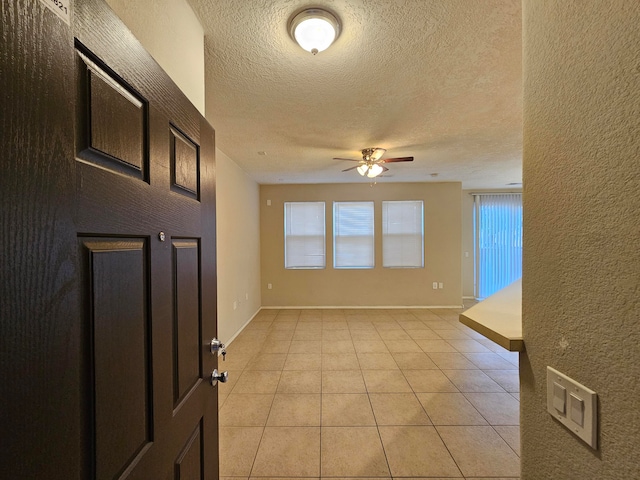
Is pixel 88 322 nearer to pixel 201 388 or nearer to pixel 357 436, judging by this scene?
pixel 201 388

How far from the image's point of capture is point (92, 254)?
1.65 feet

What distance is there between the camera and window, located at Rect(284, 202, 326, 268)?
538 cm

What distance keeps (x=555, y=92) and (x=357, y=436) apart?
2.16 metres

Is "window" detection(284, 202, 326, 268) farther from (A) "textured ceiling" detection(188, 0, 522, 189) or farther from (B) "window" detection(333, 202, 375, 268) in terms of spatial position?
(A) "textured ceiling" detection(188, 0, 522, 189)

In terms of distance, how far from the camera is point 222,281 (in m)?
3.30

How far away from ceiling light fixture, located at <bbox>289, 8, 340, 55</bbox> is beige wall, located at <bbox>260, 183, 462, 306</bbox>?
399 cm

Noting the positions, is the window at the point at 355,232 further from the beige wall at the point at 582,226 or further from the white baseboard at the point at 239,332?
the beige wall at the point at 582,226

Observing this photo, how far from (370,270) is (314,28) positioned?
4508 mm

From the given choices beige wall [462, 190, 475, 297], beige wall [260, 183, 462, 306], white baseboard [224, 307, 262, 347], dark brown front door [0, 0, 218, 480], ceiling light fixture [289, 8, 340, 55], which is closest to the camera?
dark brown front door [0, 0, 218, 480]

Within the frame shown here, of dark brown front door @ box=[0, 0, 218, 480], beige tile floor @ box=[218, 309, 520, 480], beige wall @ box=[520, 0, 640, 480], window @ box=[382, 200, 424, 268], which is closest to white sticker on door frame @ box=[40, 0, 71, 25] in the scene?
dark brown front door @ box=[0, 0, 218, 480]

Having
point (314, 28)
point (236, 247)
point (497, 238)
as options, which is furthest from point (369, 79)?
point (497, 238)

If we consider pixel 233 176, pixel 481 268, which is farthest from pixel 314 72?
pixel 481 268

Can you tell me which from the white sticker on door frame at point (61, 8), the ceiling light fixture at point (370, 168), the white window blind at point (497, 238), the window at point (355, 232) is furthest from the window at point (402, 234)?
the white sticker on door frame at point (61, 8)

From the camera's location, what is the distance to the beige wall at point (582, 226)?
46cm
